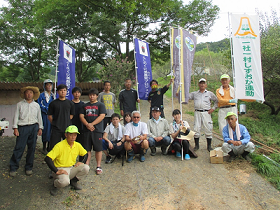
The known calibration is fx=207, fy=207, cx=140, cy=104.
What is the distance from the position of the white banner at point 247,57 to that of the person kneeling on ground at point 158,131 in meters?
1.94

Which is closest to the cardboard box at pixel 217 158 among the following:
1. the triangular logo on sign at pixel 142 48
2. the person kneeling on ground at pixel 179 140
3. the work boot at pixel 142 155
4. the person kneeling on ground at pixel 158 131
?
the person kneeling on ground at pixel 179 140

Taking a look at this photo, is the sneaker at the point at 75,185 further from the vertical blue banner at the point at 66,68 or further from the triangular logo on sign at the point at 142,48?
the triangular logo on sign at the point at 142,48

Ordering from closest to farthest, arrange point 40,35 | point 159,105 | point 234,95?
point 234,95 → point 159,105 → point 40,35

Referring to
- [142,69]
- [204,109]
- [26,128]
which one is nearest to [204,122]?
[204,109]

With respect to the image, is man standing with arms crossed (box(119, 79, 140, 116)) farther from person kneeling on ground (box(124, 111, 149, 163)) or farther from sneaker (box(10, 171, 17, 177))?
sneaker (box(10, 171, 17, 177))

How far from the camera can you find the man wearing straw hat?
4.03 metres

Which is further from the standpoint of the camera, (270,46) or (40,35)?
(40,35)

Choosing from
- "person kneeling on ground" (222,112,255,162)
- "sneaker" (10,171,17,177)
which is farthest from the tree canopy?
"sneaker" (10,171,17,177)

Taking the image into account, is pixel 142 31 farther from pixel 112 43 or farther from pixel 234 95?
pixel 234 95

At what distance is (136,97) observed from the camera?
5891 millimetres

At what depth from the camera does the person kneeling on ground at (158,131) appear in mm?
5035

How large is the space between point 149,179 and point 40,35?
14060 mm

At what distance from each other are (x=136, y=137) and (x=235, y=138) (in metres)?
2.29

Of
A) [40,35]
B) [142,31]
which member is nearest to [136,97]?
[142,31]
